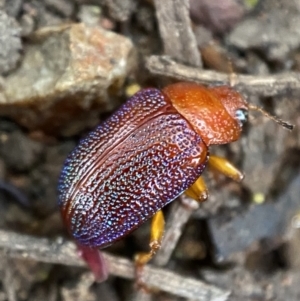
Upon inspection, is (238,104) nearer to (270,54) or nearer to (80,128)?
(270,54)

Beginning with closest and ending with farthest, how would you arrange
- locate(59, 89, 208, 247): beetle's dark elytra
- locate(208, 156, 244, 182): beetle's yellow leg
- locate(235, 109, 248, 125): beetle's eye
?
locate(59, 89, 208, 247): beetle's dark elytra
locate(235, 109, 248, 125): beetle's eye
locate(208, 156, 244, 182): beetle's yellow leg

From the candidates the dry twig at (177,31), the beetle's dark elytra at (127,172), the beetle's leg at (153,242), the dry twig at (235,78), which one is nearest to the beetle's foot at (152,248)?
the beetle's leg at (153,242)

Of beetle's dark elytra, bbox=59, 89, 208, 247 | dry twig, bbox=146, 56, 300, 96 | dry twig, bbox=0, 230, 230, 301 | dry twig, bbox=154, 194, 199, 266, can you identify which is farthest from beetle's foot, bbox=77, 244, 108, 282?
dry twig, bbox=146, 56, 300, 96

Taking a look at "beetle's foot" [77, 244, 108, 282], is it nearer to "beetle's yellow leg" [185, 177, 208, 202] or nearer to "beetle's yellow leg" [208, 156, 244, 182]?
"beetle's yellow leg" [185, 177, 208, 202]

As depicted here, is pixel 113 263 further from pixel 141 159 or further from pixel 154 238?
pixel 141 159

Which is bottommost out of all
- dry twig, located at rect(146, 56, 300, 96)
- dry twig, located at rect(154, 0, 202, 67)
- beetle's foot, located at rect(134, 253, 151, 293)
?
beetle's foot, located at rect(134, 253, 151, 293)

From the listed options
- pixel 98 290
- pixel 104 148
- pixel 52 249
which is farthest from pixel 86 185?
pixel 98 290
